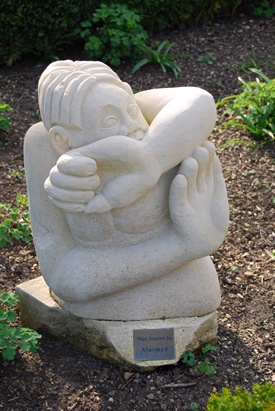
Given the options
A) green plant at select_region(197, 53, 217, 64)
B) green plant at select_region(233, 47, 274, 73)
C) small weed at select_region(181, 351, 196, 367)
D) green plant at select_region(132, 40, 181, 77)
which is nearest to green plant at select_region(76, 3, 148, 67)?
green plant at select_region(132, 40, 181, 77)

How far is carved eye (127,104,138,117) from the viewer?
324cm

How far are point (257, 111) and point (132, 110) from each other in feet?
8.50

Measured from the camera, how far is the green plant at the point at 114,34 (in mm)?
6551

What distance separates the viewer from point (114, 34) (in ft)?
21.4

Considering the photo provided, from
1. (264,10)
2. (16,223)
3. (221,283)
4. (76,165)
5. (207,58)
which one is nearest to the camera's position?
(76,165)

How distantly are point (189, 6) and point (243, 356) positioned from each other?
4.43m

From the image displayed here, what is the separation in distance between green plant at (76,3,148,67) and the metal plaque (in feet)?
11.8

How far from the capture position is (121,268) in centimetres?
342

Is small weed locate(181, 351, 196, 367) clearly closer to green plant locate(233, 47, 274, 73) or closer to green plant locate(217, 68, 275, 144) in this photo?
green plant locate(217, 68, 275, 144)

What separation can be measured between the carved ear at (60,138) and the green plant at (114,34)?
349 centimetres

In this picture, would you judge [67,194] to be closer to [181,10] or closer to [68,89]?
[68,89]

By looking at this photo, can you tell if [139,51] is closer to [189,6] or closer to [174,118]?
[189,6]

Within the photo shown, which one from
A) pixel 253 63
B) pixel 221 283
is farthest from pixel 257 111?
pixel 221 283

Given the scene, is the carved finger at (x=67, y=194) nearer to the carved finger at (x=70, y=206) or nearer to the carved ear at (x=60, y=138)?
the carved finger at (x=70, y=206)
